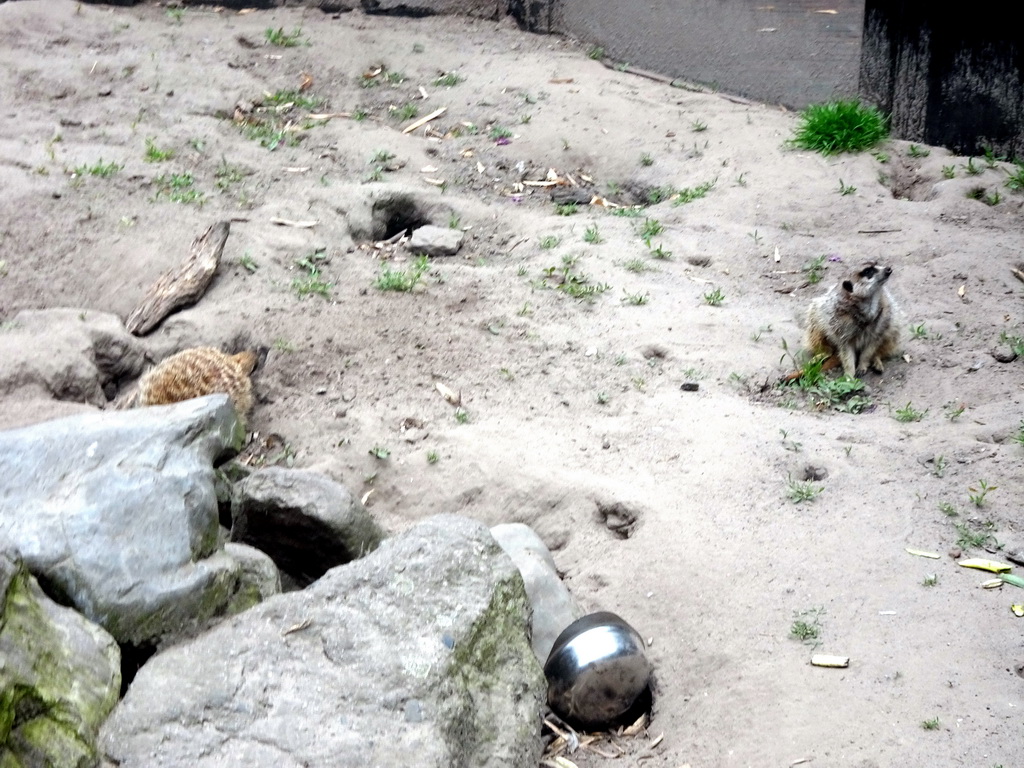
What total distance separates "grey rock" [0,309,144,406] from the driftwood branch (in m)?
0.11

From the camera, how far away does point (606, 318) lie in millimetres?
5121

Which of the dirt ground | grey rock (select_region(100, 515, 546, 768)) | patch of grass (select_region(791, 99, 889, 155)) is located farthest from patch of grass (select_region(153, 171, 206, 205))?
patch of grass (select_region(791, 99, 889, 155))

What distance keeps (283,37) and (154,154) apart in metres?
2.30

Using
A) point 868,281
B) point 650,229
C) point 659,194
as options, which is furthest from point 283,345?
point 659,194

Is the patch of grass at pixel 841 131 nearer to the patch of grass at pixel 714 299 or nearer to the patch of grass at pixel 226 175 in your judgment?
the patch of grass at pixel 714 299

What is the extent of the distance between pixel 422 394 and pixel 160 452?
5.46ft

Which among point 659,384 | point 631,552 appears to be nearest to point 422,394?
point 659,384

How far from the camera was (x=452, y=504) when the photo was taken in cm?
389

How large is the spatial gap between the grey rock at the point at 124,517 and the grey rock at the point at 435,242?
8.91ft

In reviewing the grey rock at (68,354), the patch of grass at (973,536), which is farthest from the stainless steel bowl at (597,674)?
the grey rock at (68,354)

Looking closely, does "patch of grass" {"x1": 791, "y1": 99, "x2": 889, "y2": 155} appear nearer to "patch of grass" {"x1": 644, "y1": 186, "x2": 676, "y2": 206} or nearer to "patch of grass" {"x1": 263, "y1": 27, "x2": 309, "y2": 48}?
"patch of grass" {"x1": 644, "y1": 186, "x2": 676, "y2": 206}

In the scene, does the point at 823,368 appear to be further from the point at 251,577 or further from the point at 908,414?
the point at 251,577

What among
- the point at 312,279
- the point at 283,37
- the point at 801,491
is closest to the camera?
the point at 801,491

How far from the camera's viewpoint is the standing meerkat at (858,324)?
469 centimetres
